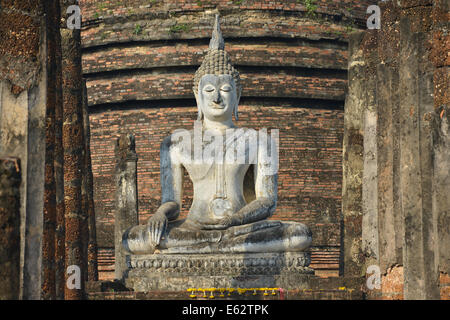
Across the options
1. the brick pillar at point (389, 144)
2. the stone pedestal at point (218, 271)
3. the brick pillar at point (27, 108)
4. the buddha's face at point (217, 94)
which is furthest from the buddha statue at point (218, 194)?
the brick pillar at point (27, 108)

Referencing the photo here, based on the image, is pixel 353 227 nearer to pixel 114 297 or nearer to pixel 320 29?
pixel 114 297

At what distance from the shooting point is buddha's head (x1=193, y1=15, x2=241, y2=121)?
391 inches

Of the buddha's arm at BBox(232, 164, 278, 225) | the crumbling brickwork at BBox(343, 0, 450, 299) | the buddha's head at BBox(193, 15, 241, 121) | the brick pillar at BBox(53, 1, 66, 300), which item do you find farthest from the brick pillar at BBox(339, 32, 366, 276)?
the brick pillar at BBox(53, 1, 66, 300)

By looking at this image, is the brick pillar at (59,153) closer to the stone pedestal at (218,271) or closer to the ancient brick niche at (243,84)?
the stone pedestal at (218,271)

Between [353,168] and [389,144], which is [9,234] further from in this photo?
[353,168]

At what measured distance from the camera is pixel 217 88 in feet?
32.5

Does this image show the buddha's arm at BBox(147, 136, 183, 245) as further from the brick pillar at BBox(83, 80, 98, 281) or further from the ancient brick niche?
the ancient brick niche

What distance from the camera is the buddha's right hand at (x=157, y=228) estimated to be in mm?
9375

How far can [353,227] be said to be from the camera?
11469 mm

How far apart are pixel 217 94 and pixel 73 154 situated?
1.74 m

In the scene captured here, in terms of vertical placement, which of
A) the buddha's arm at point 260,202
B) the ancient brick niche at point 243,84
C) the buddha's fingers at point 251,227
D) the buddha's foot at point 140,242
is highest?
the ancient brick niche at point 243,84

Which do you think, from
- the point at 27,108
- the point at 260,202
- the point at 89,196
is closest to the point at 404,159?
the point at 260,202

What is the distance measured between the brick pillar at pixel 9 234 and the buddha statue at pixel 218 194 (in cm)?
346

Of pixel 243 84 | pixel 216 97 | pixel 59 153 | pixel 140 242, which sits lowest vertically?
pixel 140 242
